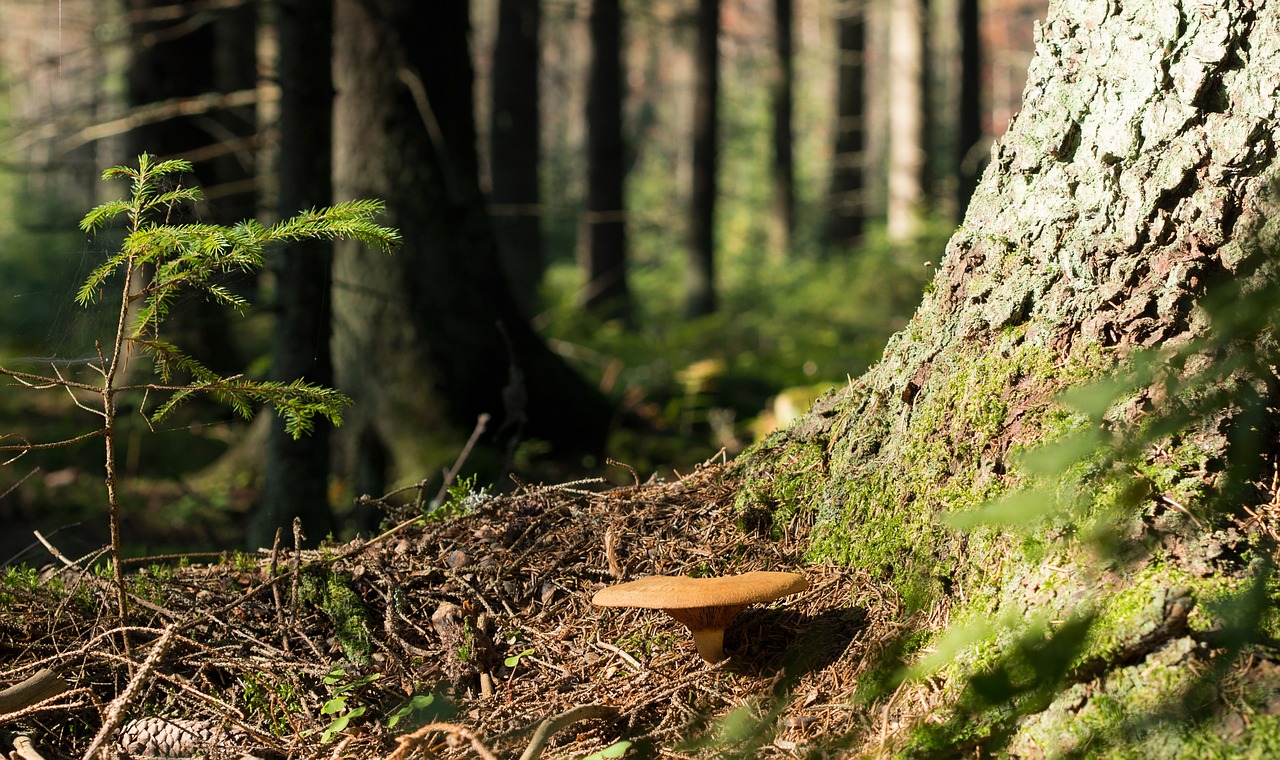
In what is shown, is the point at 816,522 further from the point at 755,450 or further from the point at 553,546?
the point at 553,546

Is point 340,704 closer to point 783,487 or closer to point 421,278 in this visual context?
point 783,487

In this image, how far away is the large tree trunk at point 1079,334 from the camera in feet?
6.55

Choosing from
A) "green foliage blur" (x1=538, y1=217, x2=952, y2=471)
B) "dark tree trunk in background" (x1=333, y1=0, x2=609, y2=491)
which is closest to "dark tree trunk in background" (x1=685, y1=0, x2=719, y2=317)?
"green foliage blur" (x1=538, y1=217, x2=952, y2=471)

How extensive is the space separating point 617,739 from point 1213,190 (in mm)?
1812

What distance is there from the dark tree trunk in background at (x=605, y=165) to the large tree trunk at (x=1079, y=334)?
40.8 feet

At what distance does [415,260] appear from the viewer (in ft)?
20.6

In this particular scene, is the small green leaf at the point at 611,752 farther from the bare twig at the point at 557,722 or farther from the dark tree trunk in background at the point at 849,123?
the dark tree trunk in background at the point at 849,123

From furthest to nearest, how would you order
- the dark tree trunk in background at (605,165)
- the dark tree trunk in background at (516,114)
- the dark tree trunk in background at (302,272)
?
the dark tree trunk in background at (605,165) → the dark tree trunk in background at (516,114) → the dark tree trunk in background at (302,272)

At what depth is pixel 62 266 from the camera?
279cm

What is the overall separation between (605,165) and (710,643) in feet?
45.2

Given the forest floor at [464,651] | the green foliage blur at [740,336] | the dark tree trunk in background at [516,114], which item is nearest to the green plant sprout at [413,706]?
the forest floor at [464,651]

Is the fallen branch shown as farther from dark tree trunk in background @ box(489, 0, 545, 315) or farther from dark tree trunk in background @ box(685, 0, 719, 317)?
dark tree trunk in background @ box(685, 0, 719, 317)

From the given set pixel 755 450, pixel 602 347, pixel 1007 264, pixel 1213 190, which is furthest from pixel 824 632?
pixel 602 347

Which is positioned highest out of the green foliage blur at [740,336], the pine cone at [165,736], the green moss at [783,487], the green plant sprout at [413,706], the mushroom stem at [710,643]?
the green moss at [783,487]
